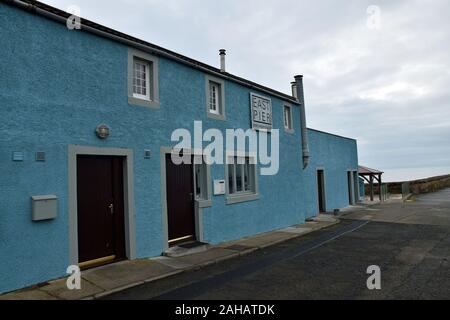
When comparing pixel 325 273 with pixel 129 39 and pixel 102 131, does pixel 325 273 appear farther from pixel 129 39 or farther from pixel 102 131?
pixel 129 39

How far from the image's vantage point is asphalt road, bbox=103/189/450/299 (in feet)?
19.3

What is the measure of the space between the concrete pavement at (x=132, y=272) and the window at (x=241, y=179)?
5.13ft

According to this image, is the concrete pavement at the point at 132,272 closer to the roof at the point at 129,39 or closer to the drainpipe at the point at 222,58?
the roof at the point at 129,39

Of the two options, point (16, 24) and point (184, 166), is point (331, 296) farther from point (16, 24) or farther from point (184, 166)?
point (16, 24)

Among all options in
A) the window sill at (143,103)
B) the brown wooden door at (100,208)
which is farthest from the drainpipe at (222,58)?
the brown wooden door at (100,208)

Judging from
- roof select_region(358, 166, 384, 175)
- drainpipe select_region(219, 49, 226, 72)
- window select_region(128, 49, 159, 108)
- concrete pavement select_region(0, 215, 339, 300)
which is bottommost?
concrete pavement select_region(0, 215, 339, 300)

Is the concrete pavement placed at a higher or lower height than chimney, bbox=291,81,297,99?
lower

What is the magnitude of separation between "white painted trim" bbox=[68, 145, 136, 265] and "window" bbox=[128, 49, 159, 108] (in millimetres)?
1389

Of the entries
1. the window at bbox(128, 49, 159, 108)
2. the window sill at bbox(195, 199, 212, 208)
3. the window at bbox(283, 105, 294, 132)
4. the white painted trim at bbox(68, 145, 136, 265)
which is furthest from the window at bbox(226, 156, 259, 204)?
the white painted trim at bbox(68, 145, 136, 265)

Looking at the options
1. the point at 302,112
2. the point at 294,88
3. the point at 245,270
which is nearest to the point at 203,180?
the point at 245,270

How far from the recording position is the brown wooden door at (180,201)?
9.25 m

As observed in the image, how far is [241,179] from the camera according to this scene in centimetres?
1205

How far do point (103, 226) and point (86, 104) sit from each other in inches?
104

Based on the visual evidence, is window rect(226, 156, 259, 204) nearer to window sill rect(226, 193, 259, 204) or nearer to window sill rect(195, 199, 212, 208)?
window sill rect(226, 193, 259, 204)
